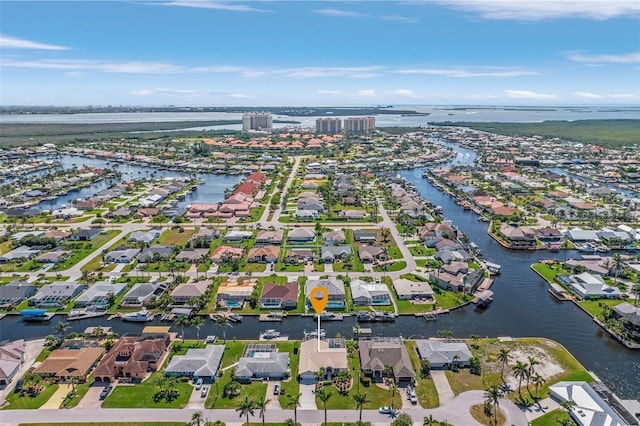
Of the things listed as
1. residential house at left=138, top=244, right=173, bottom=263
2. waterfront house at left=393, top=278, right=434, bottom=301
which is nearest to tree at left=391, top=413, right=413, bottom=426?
waterfront house at left=393, top=278, right=434, bottom=301

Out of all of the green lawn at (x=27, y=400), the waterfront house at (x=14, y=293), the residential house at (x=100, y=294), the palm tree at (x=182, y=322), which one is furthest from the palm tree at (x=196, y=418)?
the waterfront house at (x=14, y=293)

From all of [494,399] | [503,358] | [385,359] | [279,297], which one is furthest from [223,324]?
[503,358]

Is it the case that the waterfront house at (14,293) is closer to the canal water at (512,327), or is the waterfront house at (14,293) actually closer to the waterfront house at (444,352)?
the canal water at (512,327)

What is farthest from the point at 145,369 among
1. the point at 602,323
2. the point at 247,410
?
the point at 602,323

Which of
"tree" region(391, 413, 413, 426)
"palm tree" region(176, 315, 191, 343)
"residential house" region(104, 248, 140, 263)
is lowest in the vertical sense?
"palm tree" region(176, 315, 191, 343)

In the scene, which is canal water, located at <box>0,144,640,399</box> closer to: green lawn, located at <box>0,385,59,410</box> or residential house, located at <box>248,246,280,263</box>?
green lawn, located at <box>0,385,59,410</box>
